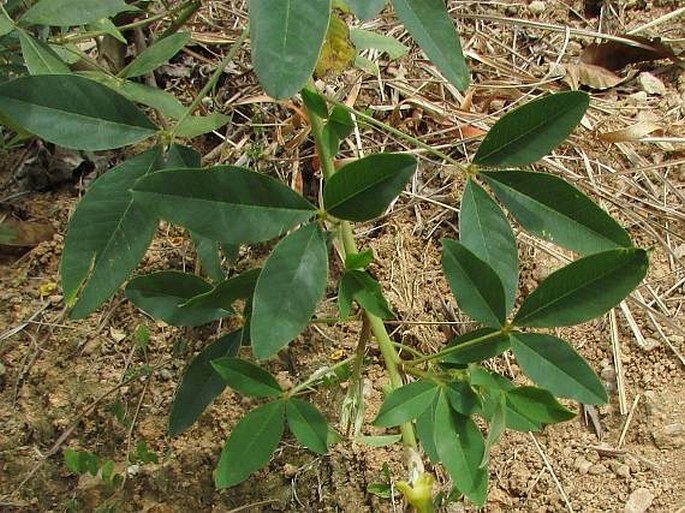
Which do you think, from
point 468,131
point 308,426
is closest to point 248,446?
point 308,426

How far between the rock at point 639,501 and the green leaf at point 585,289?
55 cm

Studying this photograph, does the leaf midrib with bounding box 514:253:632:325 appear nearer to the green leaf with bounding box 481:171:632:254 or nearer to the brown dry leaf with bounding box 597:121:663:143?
the green leaf with bounding box 481:171:632:254

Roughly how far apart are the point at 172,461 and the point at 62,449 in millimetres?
182

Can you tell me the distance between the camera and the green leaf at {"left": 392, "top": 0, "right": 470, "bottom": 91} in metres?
0.85

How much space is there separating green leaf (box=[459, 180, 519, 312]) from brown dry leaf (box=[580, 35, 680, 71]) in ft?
3.22

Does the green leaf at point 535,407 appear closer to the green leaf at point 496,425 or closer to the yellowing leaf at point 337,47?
the green leaf at point 496,425

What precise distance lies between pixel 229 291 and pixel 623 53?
3.91ft

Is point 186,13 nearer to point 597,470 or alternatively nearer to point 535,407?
point 535,407

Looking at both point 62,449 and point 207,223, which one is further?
point 62,449

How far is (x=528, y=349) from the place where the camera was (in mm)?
967

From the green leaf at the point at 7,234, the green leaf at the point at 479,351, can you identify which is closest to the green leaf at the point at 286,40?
the green leaf at the point at 479,351

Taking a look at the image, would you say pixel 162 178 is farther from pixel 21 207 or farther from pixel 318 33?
pixel 21 207

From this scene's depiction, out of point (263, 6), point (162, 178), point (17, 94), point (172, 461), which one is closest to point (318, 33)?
point (263, 6)

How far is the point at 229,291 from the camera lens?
103 centimetres
